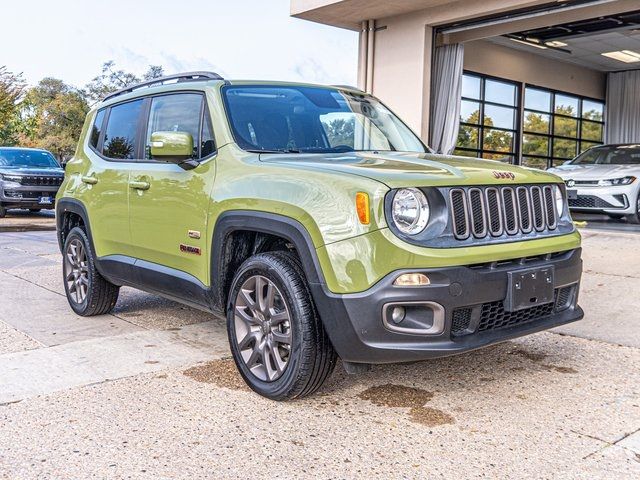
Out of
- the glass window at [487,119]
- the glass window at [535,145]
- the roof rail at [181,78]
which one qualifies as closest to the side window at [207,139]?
the roof rail at [181,78]

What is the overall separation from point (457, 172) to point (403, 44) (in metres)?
12.4

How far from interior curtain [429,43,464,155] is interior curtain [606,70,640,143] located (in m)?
9.89

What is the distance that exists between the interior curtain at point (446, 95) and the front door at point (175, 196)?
11.5 m

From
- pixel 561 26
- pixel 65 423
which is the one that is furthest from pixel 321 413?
pixel 561 26

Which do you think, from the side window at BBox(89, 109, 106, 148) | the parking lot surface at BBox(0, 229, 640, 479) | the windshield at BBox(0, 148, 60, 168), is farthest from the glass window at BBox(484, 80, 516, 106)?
the side window at BBox(89, 109, 106, 148)

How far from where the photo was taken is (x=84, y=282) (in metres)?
5.63

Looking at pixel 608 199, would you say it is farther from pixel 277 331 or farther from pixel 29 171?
pixel 29 171

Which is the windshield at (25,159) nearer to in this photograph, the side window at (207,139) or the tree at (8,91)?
the tree at (8,91)

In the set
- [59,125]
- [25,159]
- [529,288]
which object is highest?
[59,125]

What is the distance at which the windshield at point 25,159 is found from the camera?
17.4 metres

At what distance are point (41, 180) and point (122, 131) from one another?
12693mm

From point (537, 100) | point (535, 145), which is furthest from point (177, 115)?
point (537, 100)

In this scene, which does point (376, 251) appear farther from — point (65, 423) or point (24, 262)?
point (24, 262)

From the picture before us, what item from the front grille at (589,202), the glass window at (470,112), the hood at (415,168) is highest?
the glass window at (470,112)
